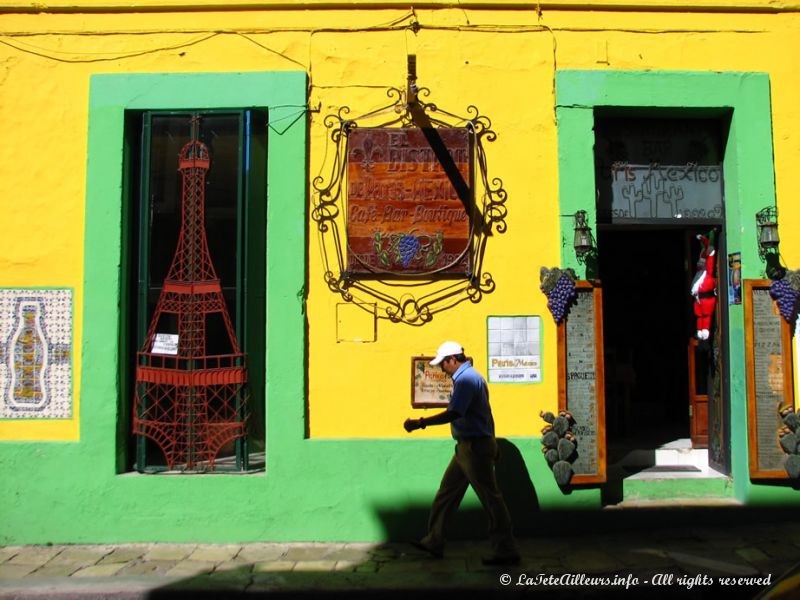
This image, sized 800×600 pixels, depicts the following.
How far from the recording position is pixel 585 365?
582 centimetres

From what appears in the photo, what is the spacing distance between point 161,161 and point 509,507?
437 cm

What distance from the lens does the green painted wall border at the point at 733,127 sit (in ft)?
19.5

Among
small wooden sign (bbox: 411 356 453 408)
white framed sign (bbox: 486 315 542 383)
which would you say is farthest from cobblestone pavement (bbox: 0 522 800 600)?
white framed sign (bbox: 486 315 542 383)

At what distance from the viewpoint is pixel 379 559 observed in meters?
5.30

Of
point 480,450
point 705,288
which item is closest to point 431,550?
point 480,450

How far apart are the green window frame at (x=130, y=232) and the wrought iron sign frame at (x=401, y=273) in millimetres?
258

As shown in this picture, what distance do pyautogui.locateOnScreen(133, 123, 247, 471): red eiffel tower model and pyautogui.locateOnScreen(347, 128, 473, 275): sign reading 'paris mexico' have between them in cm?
138

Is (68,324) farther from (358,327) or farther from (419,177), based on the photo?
(419,177)

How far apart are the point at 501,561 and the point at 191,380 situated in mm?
3027

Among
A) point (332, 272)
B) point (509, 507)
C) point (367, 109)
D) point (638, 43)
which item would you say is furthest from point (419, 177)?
point (509, 507)

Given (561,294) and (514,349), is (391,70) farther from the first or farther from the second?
(514,349)

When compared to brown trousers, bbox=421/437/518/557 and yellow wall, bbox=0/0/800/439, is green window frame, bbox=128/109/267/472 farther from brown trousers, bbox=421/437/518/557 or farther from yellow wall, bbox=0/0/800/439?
brown trousers, bbox=421/437/518/557

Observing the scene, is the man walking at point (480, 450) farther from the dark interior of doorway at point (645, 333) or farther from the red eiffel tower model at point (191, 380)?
the dark interior of doorway at point (645, 333)

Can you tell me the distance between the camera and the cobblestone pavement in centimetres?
464
